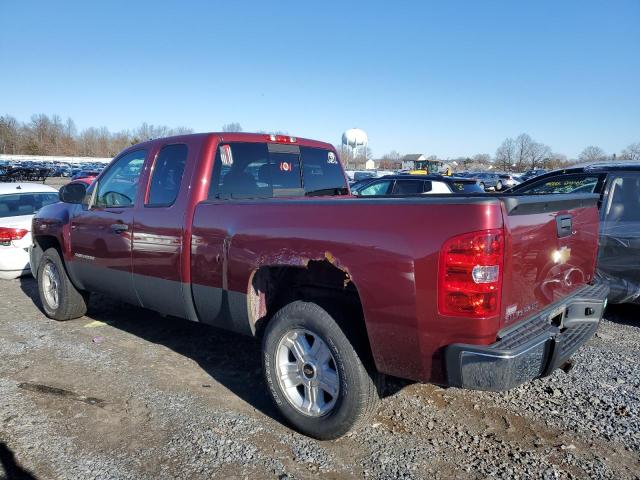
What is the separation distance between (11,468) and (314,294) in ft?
6.91

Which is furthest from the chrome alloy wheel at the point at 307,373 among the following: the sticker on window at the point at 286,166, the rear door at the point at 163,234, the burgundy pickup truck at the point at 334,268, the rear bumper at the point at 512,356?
the sticker on window at the point at 286,166

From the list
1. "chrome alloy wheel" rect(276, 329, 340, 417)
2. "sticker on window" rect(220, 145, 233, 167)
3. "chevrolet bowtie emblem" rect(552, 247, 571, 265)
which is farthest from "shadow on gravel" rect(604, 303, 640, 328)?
"sticker on window" rect(220, 145, 233, 167)

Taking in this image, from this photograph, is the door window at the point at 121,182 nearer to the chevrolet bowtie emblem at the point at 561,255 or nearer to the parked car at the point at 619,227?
the chevrolet bowtie emblem at the point at 561,255

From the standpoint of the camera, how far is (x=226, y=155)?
3.93 m

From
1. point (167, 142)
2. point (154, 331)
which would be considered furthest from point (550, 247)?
point (154, 331)

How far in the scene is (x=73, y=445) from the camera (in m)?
3.05

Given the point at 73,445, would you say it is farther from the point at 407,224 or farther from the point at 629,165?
the point at 629,165

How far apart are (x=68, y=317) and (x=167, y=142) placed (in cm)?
281

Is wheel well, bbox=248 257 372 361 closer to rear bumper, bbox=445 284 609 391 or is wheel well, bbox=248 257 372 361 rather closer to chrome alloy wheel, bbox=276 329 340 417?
chrome alloy wheel, bbox=276 329 340 417

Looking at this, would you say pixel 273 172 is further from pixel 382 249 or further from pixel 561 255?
pixel 561 255

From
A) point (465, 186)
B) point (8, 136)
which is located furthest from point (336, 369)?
point (8, 136)

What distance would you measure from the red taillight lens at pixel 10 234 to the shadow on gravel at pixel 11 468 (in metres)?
4.95

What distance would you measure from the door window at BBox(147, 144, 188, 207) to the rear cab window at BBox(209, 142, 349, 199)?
1.18 feet

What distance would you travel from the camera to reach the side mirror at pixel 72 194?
16.1 feet
